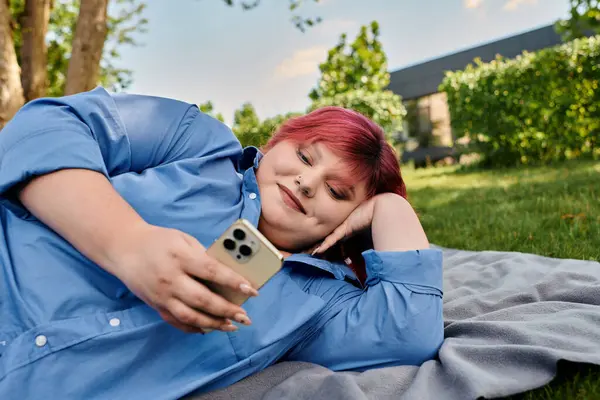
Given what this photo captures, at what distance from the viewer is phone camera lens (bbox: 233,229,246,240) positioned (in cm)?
110

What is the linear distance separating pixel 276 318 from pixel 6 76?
5907 mm

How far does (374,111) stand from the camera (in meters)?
16.2

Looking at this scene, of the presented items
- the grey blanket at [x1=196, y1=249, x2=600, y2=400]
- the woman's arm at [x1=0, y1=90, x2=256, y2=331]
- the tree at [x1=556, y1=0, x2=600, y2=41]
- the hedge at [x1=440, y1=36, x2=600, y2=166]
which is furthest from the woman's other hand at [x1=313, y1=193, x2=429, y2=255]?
the hedge at [x1=440, y1=36, x2=600, y2=166]

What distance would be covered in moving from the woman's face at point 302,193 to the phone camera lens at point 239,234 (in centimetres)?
71

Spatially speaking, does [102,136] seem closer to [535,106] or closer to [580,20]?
[580,20]

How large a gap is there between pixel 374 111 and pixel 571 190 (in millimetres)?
10386

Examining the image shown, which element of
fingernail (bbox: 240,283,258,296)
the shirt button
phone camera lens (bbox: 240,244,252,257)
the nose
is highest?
phone camera lens (bbox: 240,244,252,257)

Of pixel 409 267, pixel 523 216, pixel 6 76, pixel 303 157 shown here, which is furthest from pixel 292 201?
pixel 6 76

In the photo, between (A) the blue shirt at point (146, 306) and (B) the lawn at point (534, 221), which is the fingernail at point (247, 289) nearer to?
(A) the blue shirt at point (146, 306)

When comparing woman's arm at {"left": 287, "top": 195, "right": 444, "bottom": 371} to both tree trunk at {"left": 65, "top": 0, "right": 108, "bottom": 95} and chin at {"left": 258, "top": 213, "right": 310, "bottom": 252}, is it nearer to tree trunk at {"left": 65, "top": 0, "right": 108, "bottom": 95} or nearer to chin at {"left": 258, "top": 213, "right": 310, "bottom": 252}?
chin at {"left": 258, "top": 213, "right": 310, "bottom": 252}

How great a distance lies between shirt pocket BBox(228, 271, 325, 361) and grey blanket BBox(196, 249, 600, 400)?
106 mm

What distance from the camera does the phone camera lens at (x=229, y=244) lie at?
1104 millimetres

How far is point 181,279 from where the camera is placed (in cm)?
105

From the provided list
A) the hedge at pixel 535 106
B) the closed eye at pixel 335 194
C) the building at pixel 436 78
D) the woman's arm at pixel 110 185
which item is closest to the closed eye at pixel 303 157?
the closed eye at pixel 335 194
